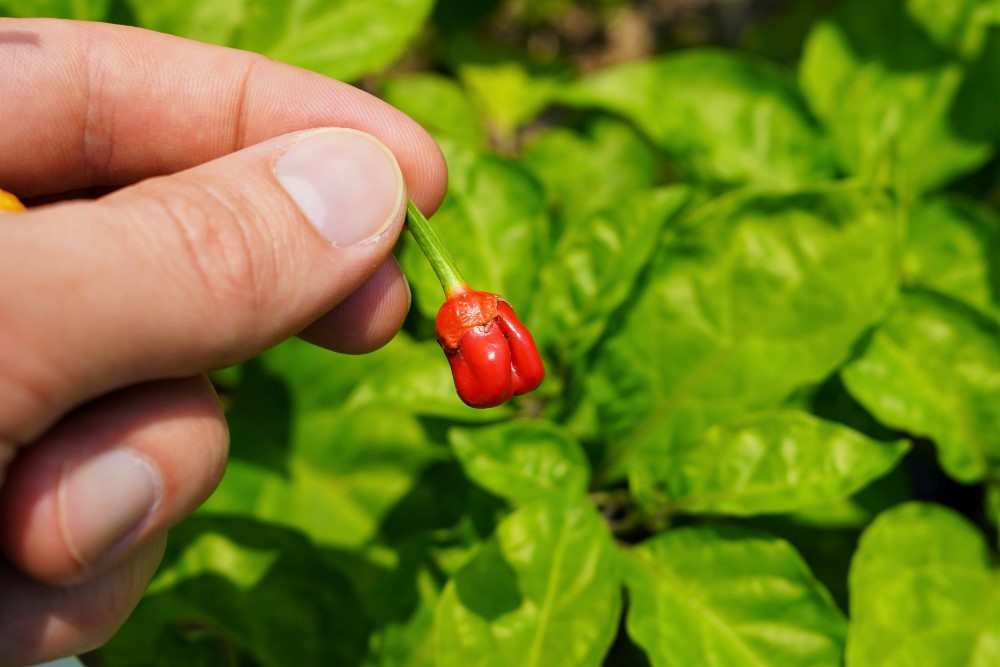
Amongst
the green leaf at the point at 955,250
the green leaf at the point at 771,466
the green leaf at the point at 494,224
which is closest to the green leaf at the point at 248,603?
the green leaf at the point at 494,224

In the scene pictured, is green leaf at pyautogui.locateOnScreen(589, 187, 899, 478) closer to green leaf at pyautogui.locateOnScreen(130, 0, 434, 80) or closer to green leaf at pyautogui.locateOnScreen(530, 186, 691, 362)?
green leaf at pyautogui.locateOnScreen(530, 186, 691, 362)

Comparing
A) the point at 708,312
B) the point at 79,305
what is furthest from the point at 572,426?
the point at 79,305

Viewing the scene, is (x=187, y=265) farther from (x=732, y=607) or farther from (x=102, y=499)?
(x=732, y=607)

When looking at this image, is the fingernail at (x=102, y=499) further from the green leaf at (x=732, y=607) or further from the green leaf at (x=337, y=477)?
the green leaf at (x=337, y=477)

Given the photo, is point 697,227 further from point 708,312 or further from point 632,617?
point 632,617

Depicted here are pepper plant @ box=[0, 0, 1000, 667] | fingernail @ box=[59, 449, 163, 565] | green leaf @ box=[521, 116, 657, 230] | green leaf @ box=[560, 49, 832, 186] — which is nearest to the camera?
fingernail @ box=[59, 449, 163, 565]

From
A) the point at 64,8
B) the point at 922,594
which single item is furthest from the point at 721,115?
the point at 64,8

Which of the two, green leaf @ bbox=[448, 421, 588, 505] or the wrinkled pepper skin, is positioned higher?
the wrinkled pepper skin

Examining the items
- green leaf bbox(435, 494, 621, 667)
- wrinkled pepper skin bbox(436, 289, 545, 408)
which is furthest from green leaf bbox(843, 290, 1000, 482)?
wrinkled pepper skin bbox(436, 289, 545, 408)
